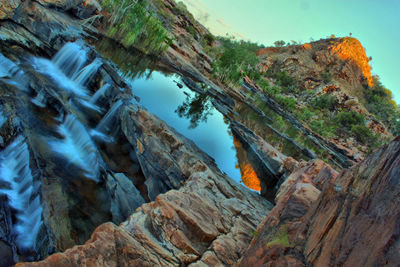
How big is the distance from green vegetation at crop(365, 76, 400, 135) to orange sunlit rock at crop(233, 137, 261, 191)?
47765 millimetres

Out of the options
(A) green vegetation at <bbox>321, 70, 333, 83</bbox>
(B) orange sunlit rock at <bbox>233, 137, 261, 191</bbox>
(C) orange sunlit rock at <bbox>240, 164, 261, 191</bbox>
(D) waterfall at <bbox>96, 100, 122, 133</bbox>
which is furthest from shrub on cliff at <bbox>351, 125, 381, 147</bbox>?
(D) waterfall at <bbox>96, 100, 122, 133</bbox>

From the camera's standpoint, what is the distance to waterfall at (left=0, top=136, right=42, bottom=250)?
470cm

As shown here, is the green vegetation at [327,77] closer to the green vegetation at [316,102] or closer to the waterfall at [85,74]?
the green vegetation at [316,102]

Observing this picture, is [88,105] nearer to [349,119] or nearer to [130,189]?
[130,189]

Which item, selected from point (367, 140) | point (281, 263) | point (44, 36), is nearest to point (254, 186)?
point (281, 263)

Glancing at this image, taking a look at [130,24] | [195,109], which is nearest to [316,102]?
[195,109]

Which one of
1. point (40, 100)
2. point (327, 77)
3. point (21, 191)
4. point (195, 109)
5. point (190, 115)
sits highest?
point (327, 77)

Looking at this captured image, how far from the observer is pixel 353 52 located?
71.1m

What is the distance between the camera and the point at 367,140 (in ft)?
129

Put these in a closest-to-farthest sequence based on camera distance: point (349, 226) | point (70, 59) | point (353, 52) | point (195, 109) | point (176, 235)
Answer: point (349, 226)
point (176, 235)
point (70, 59)
point (195, 109)
point (353, 52)

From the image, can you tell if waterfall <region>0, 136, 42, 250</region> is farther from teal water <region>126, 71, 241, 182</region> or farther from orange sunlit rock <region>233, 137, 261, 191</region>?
orange sunlit rock <region>233, 137, 261, 191</region>

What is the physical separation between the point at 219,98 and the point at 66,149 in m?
18.3

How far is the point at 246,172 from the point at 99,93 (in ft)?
30.0

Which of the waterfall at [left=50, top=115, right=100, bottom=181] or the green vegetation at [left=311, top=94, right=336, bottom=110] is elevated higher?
the green vegetation at [left=311, top=94, right=336, bottom=110]
